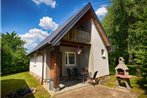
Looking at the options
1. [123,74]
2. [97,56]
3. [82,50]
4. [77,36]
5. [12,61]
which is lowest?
[123,74]

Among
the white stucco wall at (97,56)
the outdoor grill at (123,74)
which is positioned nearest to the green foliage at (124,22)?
the white stucco wall at (97,56)

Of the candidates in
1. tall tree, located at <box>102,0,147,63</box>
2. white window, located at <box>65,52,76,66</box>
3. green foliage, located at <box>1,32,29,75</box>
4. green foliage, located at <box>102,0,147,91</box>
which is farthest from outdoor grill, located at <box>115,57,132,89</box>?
green foliage, located at <box>1,32,29,75</box>

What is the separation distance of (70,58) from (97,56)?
2820 millimetres

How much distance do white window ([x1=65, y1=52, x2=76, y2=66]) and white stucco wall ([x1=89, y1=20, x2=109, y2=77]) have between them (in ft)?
6.72

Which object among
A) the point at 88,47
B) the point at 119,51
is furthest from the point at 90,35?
the point at 119,51

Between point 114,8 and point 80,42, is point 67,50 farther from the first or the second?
point 114,8

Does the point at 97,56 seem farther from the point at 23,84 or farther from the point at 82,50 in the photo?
the point at 23,84

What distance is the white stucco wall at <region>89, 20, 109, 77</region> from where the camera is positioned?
1327cm

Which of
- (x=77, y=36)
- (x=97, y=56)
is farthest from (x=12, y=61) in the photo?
(x=97, y=56)

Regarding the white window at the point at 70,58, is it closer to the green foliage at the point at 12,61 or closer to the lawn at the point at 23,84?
the lawn at the point at 23,84

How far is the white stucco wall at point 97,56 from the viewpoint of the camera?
13.3 meters

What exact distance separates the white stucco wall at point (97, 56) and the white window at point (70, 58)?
6.72 ft

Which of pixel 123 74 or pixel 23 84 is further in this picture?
pixel 23 84

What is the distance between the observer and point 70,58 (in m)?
14.4
